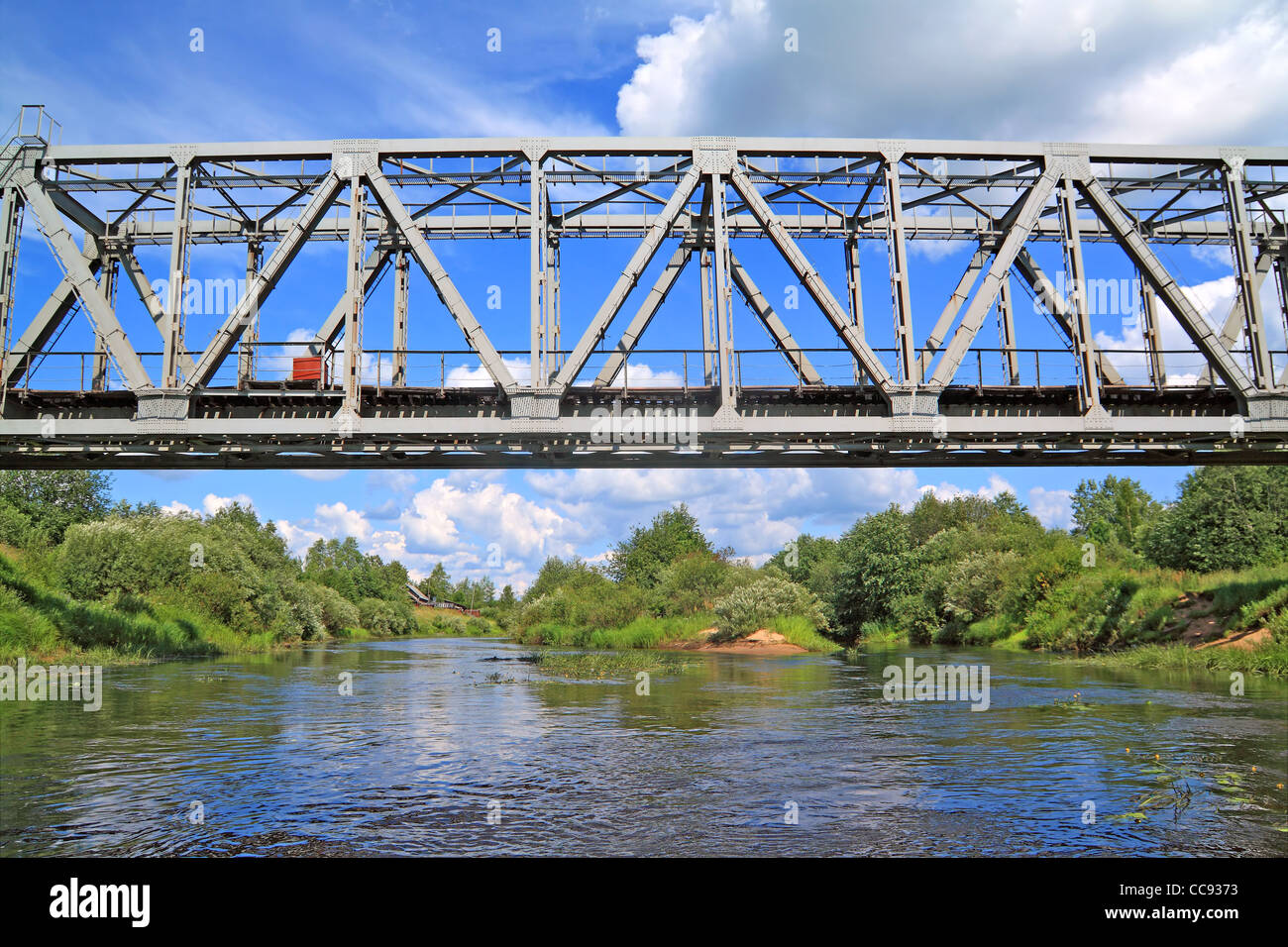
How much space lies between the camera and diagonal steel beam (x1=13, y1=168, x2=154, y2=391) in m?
19.3

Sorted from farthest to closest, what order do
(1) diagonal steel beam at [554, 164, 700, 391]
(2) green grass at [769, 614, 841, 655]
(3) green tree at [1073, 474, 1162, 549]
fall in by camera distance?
1. (3) green tree at [1073, 474, 1162, 549]
2. (2) green grass at [769, 614, 841, 655]
3. (1) diagonal steel beam at [554, 164, 700, 391]

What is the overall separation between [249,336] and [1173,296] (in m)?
23.5

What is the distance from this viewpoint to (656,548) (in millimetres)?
91312

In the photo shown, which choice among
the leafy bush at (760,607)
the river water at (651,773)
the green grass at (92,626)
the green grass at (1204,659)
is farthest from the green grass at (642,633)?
the river water at (651,773)

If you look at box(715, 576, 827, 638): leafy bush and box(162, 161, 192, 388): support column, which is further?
box(715, 576, 827, 638): leafy bush

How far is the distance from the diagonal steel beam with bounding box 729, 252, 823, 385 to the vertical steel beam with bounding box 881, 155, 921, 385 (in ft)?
6.77

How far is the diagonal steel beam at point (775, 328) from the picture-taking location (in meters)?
20.2

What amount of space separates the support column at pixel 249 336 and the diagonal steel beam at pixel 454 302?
13.3ft

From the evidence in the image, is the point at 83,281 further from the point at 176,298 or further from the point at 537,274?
the point at 537,274

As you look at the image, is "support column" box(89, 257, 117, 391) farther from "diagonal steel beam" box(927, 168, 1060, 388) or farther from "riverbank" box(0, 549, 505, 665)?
"diagonal steel beam" box(927, 168, 1060, 388)

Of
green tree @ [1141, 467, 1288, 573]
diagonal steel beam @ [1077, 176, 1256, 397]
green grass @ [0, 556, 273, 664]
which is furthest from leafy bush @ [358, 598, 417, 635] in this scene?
diagonal steel beam @ [1077, 176, 1256, 397]

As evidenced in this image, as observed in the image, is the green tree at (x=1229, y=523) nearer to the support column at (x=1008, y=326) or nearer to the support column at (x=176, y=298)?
the support column at (x=1008, y=326)

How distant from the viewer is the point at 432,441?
1994cm
